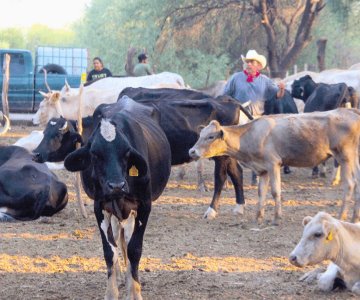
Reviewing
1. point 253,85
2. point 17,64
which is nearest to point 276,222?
point 253,85

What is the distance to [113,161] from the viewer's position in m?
6.21

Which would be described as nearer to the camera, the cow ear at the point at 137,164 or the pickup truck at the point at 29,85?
the cow ear at the point at 137,164

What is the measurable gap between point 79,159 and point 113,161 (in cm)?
57

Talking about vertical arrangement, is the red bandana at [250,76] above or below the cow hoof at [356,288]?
above

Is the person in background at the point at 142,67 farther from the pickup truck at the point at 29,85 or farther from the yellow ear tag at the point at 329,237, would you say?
the yellow ear tag at the point at 329,237

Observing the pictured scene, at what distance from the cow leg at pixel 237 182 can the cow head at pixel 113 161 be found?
4.70 metres

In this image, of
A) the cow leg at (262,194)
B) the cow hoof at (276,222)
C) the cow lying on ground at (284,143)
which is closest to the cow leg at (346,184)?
the cow lying on ground at (284,143)

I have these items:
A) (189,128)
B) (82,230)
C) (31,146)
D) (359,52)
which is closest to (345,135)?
(189,128)

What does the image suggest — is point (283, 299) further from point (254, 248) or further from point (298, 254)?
point (254, 248)

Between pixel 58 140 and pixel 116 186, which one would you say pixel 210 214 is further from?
pixel 116 186

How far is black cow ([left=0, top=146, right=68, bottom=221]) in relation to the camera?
10.3 meters

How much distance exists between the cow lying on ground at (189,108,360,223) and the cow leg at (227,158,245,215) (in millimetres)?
734

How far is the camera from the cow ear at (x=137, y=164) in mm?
6371

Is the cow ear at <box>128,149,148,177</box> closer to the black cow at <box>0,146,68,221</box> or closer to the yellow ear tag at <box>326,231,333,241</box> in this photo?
the yellow ear tag at <box>326,231,333,241</box>
